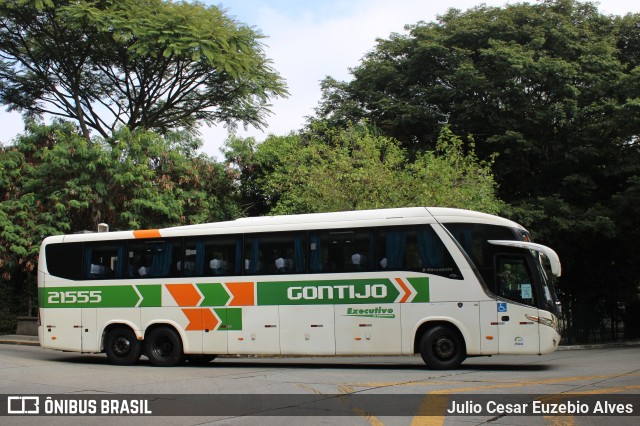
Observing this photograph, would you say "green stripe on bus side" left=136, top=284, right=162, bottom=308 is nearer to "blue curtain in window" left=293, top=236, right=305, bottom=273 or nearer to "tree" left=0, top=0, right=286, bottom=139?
"blue curtain in window" left=293, top=236, right=305, bottom=273

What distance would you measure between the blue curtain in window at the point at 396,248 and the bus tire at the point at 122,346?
6643 millimetres

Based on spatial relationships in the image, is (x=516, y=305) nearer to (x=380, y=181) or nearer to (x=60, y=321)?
(x=380, y=181)

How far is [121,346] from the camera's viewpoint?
16.9 m

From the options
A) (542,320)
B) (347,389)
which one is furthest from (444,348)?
(347,389)

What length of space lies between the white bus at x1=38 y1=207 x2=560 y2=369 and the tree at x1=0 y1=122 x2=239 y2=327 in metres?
7.58

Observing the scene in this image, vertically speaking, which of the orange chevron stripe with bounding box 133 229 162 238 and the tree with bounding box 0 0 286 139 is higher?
the tree with bounding box 0 0 286 139

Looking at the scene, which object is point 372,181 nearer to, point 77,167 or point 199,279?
point 199,279

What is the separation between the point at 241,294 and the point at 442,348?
15.4ft

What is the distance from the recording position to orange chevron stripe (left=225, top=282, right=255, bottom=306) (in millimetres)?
15727

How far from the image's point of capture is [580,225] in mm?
25875

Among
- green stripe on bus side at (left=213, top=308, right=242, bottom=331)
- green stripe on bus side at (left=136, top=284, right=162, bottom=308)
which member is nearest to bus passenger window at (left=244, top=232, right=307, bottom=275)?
green stripe on bus side at (left=213, top=308, right=242, bottom=331)

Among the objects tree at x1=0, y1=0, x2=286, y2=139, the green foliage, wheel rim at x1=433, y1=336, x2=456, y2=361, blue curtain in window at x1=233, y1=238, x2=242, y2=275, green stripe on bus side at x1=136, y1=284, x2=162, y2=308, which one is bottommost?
wheel rim at x1=433, y1=336, x2=456, y2=361

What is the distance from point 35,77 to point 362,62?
15438 mm

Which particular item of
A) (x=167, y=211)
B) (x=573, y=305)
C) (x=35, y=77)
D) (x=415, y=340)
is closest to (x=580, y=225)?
(x=573, y=305)
